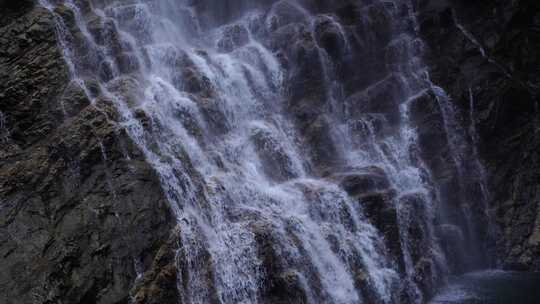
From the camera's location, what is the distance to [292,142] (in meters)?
23.3

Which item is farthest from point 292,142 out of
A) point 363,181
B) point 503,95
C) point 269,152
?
point 503,95

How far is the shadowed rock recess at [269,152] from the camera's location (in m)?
15.2

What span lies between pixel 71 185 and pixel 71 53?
24.2 feet

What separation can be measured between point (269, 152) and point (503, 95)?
447 inches

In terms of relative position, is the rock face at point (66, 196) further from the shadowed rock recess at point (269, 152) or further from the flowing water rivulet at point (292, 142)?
the flowing water rivulet at point (292, 142)

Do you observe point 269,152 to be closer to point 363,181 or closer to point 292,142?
point 292,142

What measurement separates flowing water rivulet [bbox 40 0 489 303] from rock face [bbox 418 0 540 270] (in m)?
0.85

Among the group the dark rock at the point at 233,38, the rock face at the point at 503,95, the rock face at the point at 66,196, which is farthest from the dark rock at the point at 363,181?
the dark rock at the point at 233,38

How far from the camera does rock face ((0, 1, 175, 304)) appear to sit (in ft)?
46.4

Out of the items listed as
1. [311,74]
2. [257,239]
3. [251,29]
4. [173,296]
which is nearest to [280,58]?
[311,74]

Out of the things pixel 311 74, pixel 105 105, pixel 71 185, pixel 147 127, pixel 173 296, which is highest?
pixel 311 74

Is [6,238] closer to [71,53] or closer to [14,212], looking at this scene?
[14,212]

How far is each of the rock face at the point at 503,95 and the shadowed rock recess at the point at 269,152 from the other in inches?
2.9

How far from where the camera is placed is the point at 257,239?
15961mm
